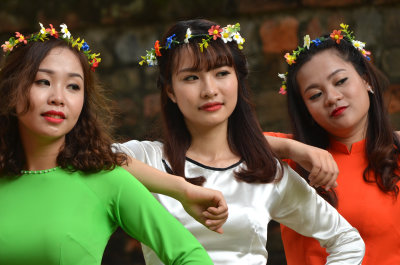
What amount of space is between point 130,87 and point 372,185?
2.17m

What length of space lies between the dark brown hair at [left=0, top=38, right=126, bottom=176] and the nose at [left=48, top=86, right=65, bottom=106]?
0.08m

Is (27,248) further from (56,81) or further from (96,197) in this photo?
(56,81)

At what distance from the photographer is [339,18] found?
Result: 5059 millimetres

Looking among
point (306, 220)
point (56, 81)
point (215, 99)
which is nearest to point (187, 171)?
point (215, 99)

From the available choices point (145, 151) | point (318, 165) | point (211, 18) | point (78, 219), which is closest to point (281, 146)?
point (318, 165)

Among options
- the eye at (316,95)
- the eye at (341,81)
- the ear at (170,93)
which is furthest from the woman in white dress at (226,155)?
the eye at (341,81)

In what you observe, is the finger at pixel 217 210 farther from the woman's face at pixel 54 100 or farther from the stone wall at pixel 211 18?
the stone wall at pixel 211 18

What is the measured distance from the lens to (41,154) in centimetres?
271

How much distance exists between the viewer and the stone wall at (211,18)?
505 cm

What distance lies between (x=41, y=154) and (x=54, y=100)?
0.63 feet

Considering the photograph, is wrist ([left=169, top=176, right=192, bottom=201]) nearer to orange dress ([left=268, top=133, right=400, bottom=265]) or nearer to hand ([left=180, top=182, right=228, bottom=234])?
hand ([left=180, top=182, right=228, bottom=234])

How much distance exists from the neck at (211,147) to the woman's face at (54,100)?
2.35 ft

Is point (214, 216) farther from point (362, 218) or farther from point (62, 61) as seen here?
point (362, 218)

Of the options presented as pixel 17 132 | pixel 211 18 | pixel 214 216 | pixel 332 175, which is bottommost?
pixel 214 216
